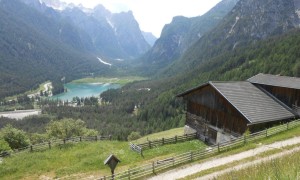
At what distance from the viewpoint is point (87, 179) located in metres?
32.0

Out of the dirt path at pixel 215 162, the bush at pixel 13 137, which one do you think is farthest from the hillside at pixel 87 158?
the bush at pixel 13 137

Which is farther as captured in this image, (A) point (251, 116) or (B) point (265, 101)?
(B) point (265, 101)

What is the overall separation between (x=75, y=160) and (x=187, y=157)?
13.5 meters

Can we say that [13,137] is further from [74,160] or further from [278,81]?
[278,81]

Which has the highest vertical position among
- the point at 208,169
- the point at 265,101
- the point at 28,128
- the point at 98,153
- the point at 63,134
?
the point at 265,101

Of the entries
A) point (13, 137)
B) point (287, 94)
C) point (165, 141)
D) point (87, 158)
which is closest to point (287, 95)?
point (287, 94)

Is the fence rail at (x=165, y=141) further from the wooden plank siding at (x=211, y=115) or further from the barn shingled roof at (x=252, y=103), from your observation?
the barn shingled roof at (x=252, y=103)

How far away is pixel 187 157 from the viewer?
106 ft

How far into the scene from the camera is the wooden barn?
1516 inches

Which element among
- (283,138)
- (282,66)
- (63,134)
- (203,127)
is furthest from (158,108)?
(283,138)

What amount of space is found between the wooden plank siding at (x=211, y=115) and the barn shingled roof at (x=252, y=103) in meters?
0.78

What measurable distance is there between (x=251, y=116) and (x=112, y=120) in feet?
537

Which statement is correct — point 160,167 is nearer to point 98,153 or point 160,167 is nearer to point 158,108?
point 98,153

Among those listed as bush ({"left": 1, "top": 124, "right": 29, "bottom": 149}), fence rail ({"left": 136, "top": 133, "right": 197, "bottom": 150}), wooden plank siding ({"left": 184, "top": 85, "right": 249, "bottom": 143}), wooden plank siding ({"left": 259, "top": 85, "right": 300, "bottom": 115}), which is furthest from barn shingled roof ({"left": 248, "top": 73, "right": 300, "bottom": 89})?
bush ({"left": 1, "top": 124, "right": 29, "bottom": 149})
